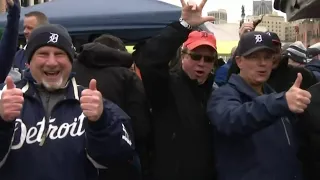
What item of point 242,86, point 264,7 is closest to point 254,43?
point 242,86

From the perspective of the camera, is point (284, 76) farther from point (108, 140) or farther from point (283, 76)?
point (108, 140)

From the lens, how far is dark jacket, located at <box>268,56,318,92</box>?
366 centimetres

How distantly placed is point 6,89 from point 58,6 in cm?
511

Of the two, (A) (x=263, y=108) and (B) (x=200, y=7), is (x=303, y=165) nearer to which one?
(A) (x=263, y=108)

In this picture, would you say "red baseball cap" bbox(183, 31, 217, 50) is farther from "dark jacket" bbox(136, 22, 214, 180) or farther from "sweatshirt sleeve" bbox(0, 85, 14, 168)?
"sweatshirt sleeve" bbox(0, 85, 14, 168)

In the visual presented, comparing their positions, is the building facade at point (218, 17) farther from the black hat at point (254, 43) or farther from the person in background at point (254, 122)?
the person in background at point (254, 122)

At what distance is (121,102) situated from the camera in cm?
327

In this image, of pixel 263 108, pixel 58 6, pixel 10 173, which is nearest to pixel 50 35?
pixel 10 173

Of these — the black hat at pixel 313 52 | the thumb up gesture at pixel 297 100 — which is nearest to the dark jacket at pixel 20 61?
the black hat at pixel 313 52

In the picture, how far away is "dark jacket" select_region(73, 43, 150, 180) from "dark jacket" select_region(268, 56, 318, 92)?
97 cm

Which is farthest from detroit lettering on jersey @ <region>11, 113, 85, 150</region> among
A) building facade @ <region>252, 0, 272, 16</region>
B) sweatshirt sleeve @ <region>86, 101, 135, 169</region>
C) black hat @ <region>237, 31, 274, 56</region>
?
building facade @ <region>252, 0, 272, 16</region>

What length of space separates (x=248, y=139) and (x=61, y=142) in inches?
38.2

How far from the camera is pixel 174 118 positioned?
3064 millimetres

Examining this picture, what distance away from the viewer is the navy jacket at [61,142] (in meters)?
2.37
